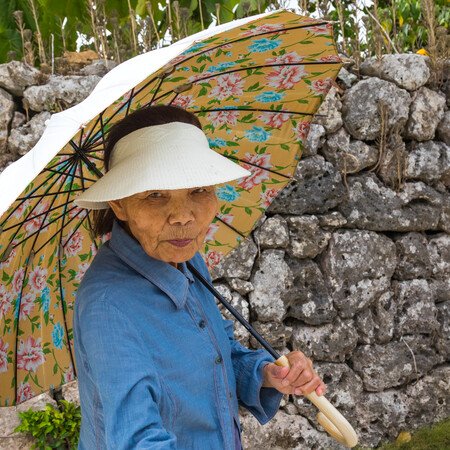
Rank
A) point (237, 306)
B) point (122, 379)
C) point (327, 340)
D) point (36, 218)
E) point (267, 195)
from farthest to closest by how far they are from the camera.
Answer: point (327, 340) → point (237, 306) → point (267, 195) → point (36, 218) → point (122, 379)

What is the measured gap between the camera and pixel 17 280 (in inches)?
76.8

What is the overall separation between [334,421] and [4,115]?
3.03 meters

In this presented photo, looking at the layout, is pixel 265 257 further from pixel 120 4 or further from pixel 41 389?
pixel 120 4

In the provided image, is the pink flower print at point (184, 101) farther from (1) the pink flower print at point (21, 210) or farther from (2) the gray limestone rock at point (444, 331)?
(2) the gray limestone rock at point (444, 331)

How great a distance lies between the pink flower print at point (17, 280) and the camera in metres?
1.94

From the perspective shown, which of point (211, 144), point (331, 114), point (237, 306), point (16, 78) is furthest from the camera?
point (331, 114)

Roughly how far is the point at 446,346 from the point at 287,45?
309 cm

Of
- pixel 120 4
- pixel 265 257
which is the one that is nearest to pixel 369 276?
pixel 265 257

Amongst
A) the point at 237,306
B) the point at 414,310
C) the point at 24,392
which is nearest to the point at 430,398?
the point at 414,310

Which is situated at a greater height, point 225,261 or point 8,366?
point 8,366

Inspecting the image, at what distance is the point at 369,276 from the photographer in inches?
159

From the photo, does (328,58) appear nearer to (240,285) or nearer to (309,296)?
(240,285)

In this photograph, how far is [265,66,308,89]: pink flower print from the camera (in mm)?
1953

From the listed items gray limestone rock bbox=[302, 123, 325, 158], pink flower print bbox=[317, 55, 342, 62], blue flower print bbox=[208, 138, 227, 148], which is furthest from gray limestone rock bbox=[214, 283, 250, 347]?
pink flower print bbox=[317, 55, 342, 62]
